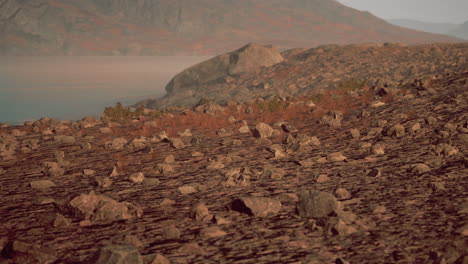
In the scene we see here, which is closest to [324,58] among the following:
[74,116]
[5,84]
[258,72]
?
[258,72]

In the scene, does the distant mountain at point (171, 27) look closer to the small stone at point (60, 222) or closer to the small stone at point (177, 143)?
the small stone at point (177, 143)

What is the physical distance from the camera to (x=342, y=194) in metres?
4.61

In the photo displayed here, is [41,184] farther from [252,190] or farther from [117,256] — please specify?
[117,256]

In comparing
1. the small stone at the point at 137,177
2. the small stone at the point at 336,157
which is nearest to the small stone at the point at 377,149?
the small stone at the point at 336,157

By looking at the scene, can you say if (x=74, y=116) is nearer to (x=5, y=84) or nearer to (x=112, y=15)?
(x=5, y=84)

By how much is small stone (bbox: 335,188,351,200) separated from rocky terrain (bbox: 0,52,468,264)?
0.02m

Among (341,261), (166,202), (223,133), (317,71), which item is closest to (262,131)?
(223,133)

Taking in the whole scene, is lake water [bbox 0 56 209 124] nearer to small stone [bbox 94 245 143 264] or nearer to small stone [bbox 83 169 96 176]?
small stone [bbox 83 169 96 176]

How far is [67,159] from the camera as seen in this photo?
7.41 m

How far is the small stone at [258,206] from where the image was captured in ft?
13.8

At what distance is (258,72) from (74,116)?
13288mm

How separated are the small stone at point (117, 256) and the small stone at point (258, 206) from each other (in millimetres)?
1396

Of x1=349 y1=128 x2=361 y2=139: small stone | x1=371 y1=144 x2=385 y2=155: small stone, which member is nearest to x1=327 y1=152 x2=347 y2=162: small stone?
→ x1=371 y1=144 x2=385 y2=155: small stone

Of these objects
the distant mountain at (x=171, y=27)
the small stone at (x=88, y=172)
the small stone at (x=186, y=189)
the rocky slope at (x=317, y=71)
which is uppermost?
the distant mountain at (x=171, y=27)
